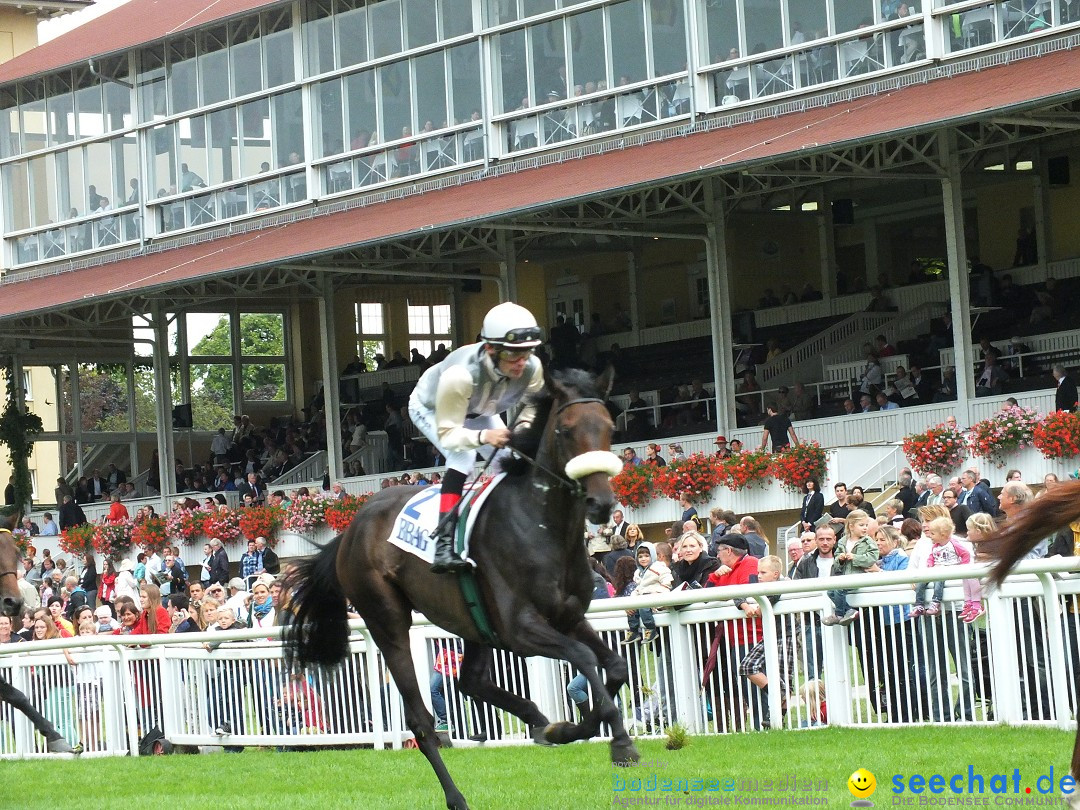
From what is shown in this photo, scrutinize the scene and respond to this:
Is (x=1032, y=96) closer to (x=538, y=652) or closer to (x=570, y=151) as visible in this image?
(x=570, y=151)

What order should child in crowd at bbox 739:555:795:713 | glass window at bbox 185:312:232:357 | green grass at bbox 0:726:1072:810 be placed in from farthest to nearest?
1. glass window at bbox 185:312:232:357
2. child in crowd at bbox 739:555:795:713
3. green grass at bbox 0:726:1072:810

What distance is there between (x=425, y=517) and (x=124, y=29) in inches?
1159

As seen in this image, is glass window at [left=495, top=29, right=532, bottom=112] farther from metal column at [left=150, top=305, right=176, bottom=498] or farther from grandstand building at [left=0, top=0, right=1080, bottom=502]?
metal column at [left=150, top=305, right=176, bottom=498]

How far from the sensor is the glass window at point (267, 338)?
40.1 metres

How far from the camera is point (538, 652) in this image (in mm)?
7586

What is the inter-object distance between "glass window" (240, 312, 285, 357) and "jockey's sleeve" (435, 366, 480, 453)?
31432 mm

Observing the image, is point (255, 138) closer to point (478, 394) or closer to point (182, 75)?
point (182, 75)

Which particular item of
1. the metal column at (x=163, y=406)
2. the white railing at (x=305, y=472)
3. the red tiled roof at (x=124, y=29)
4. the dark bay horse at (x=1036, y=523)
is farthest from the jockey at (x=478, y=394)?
the metal column at (x=163, y=406)

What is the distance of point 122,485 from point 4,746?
2167cm

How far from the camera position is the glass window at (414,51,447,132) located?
1184 inches

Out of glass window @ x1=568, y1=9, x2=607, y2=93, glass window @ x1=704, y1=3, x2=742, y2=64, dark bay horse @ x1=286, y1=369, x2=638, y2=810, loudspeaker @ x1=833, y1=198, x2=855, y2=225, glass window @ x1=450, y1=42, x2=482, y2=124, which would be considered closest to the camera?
dark bay horse @ x1=286, y1=369, x2=638, y2=810

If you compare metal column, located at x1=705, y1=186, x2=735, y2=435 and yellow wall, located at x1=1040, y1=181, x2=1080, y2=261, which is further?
yellow wall, located at x1=1040, y1=181, x2=1080, y2=261

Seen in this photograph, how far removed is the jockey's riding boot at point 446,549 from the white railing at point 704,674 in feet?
7.61

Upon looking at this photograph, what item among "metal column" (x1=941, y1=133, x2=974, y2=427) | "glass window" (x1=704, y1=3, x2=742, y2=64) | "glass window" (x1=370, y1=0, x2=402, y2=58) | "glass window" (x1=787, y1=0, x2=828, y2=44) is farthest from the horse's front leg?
"glass window" (x1=370, y1=0, x2=402, y2=58)
